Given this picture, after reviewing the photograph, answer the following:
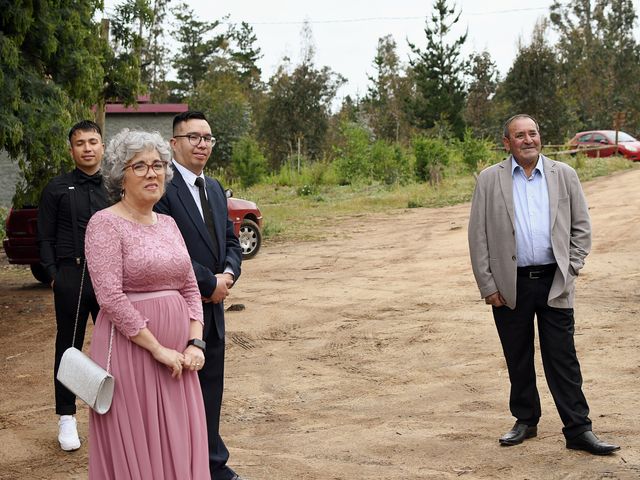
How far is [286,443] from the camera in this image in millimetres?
6629

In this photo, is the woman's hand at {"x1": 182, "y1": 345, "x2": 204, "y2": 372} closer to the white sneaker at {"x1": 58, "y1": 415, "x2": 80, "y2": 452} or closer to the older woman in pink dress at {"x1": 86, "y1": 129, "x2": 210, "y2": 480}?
the older woman in pink dress at {"x1": 86, "y1": 129, "x2": 210, "y2": 480}

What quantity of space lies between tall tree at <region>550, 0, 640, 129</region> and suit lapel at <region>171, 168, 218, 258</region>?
1613 inches

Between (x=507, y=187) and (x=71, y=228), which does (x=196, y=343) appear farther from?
(x=507, y=187)

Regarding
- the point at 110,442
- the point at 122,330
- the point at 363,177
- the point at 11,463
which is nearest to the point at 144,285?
the point at 122,330

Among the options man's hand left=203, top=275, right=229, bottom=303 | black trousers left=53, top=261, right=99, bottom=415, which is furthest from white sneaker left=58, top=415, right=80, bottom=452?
man's hand left=203, top=275, right=229, bottom=303

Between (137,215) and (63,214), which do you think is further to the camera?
(63,214)

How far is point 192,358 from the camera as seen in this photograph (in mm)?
4281

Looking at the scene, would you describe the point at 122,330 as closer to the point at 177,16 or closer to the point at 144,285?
the point at 144,285

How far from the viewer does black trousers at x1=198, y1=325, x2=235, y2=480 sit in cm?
526

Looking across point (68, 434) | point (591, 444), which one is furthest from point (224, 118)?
point (591, 444)

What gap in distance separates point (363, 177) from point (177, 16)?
31.9 meters

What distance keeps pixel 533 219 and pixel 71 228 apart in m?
2.93

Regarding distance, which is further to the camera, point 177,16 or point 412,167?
point 177,16

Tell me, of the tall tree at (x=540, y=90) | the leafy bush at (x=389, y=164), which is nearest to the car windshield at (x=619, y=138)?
the tall tree at (x=540, y=90)
